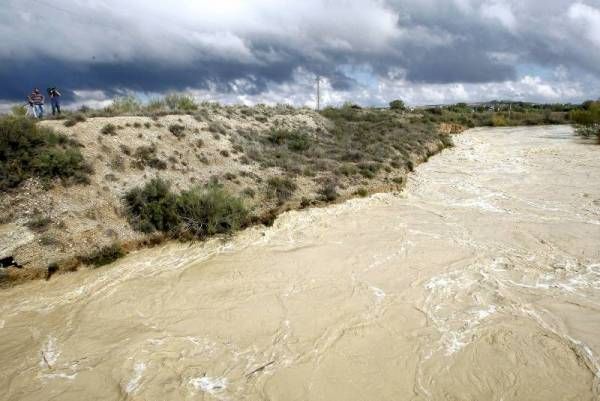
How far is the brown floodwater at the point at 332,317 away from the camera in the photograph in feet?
19.9

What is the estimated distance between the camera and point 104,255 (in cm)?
1008

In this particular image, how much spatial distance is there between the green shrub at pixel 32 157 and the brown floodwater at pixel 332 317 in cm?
356

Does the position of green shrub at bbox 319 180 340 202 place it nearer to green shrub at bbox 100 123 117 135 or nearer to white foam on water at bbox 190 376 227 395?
green shrub at bbox 100 123 117 135

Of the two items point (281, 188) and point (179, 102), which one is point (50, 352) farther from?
point (179, 102)

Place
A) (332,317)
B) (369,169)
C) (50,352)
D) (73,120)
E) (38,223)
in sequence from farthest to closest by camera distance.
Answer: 1. (369,169)
2. (73,120)
3. (38,223)
4. (332,317)
5. (50,352)

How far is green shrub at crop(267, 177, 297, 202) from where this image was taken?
14.0 meters

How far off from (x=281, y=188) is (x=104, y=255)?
6.29 meters

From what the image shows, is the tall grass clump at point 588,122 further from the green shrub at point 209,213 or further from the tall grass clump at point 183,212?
the tall grass clump at point 183,212

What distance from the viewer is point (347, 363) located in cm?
650

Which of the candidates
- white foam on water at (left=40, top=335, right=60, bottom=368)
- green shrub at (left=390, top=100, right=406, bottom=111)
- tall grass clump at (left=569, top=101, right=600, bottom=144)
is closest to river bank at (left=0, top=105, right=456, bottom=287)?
white foam on water at (left=40, top=335, right=60, bottom=368)

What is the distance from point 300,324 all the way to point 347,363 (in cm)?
134

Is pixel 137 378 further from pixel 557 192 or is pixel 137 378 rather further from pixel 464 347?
pixel 557 192

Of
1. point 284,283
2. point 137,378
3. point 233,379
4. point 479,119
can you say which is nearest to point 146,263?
point 284,283

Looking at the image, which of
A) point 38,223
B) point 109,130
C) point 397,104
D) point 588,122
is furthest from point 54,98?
point 397,104
